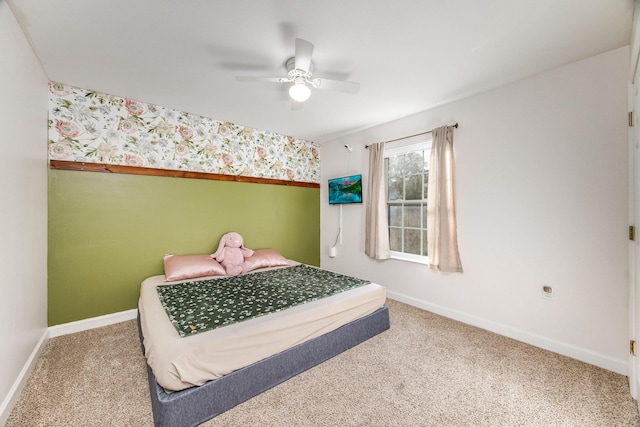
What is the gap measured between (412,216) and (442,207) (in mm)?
578

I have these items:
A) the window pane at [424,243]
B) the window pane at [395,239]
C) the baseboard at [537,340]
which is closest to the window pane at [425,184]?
the window pane at [424,243]

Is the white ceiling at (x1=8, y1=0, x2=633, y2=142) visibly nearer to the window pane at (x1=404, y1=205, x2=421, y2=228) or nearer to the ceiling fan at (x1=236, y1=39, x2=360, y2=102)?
the ceiling fan at (x1=236, y1=39, x2=360, y2=102)

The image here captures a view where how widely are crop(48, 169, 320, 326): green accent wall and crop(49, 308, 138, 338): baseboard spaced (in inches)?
1.8

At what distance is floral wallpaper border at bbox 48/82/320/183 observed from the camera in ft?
8.59

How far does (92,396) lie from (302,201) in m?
3.36

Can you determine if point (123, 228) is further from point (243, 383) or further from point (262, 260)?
point (243, 383)

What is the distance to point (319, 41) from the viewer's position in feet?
6.31

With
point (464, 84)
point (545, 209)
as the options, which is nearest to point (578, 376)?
point (545, 209)

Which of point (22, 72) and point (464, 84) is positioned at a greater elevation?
point (464, 84)

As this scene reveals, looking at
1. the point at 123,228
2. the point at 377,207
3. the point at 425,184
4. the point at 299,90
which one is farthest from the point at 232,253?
the point at 425,184

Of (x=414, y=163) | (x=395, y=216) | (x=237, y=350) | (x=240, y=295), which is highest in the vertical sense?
(x=414, y=163)

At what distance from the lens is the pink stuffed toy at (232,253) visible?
321 cm

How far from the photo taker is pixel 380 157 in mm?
3602

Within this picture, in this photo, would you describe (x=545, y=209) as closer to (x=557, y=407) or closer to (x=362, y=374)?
(x=557, y=407)
